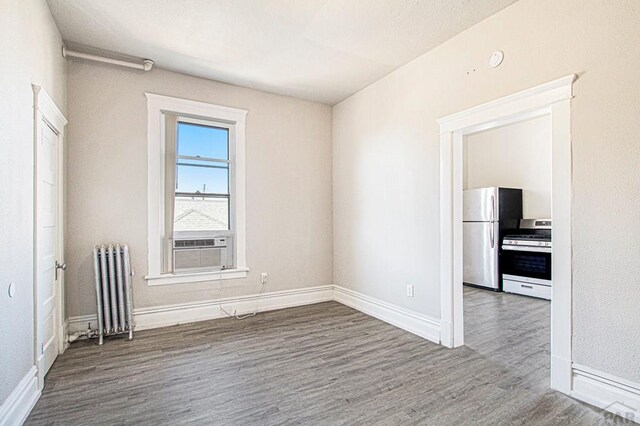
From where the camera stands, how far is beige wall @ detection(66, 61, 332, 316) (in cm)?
335

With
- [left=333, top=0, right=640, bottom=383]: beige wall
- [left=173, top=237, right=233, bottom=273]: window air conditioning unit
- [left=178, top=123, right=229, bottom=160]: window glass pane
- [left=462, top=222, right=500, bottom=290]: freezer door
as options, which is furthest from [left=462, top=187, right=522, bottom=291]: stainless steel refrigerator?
[left=178, top=123, right=229, bottom=160]: window glass pane

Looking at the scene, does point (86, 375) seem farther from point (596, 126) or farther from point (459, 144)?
point (596, 126)

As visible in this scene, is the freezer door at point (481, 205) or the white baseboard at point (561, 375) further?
the freezer door at point (481, 205)

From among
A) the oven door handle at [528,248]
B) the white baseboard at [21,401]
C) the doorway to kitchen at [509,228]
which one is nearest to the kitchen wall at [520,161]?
the doorway to kitchen at [509,228]

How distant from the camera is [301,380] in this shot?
8.09ft

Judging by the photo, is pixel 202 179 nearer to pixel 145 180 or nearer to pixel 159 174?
pixel 159 174

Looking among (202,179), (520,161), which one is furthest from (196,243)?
(520,161)

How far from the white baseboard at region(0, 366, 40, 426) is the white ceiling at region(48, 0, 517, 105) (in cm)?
281

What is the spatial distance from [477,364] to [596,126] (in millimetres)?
1997

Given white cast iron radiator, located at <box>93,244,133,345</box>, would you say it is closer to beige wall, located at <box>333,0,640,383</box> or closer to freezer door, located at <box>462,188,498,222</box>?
beige wall, located at <box>333,0,640,383</box>

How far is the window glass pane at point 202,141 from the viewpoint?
12.9 ft

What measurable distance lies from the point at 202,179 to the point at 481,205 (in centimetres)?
454

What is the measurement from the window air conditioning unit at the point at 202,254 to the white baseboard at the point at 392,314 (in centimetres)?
167

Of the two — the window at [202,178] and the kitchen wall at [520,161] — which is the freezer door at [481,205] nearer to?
the kitchen wall at [520,161]
